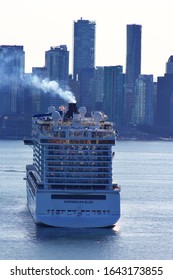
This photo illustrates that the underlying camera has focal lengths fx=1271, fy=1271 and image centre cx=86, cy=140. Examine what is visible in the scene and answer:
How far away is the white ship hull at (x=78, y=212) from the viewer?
68.2 m

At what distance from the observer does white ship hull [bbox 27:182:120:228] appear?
68188 mm

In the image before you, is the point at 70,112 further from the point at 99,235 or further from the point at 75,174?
the point at 99,235

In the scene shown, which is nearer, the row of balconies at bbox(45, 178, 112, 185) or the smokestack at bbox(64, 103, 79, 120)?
the row of balconies at bbox(45, 178, 112, 185)

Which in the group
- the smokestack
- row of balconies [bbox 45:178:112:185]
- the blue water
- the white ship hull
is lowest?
the blue water

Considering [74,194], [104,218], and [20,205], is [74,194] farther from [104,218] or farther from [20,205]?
[20,205]

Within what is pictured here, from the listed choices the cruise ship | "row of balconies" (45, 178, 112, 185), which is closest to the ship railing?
the cruise ship

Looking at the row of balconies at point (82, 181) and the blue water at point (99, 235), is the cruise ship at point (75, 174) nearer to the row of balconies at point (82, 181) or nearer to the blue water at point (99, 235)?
the row of balconies at point (82, 181)

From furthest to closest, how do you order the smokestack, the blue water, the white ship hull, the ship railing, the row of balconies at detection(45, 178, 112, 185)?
1. the smokestack
2. the row of balconies at detection(45, 178, 112, 185)
3. the ship railing
4. the white ship hull
5. the blue water

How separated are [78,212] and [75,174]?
8.46 feet

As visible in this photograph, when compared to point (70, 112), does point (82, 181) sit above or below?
below

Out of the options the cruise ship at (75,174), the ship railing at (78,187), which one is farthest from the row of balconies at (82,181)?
the ship railing at (78,187)

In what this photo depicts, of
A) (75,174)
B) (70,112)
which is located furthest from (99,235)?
(70,112)

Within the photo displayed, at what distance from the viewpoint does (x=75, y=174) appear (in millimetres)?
69812

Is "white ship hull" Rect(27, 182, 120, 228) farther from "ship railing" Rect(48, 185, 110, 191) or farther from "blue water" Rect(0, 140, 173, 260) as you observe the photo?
"ship railing" Rect(48, 185, 110, 191)
